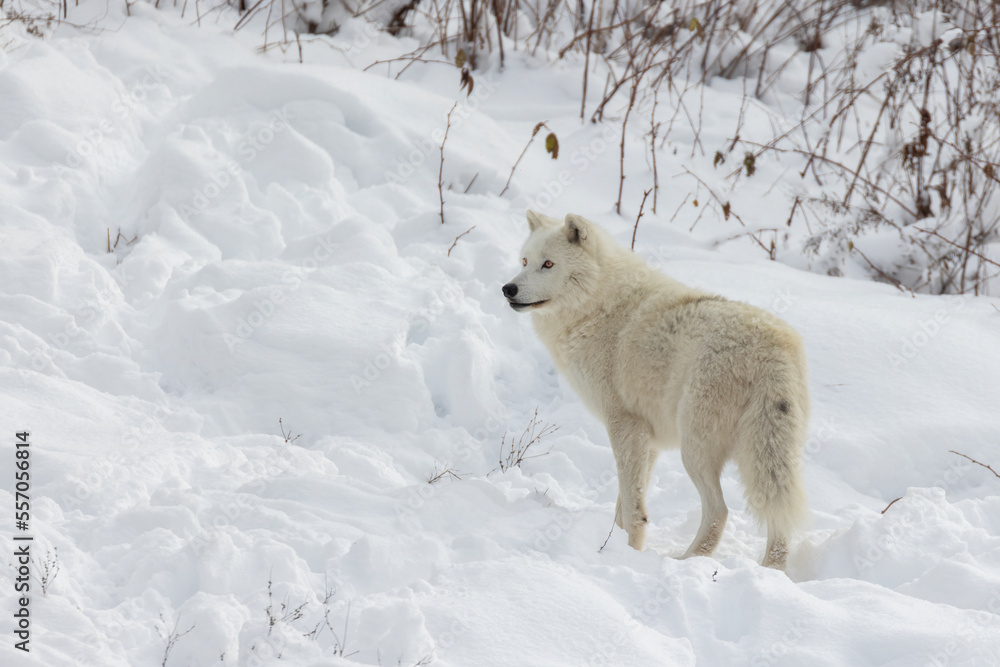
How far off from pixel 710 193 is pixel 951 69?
17.4 ft

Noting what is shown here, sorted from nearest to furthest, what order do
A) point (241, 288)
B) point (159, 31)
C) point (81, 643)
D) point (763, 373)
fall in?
point (81, 643) < point (763, 373) < point (241, 288) < point (159, 31)

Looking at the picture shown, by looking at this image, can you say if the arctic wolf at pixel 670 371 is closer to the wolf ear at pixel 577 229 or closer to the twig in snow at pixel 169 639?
the wolf ear at pixel 577 229

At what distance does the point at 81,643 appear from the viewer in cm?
231

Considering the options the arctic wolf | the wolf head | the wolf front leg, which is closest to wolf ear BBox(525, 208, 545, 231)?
the arctic wolf

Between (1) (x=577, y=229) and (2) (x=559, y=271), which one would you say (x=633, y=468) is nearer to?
(2) (x=559, y=271)

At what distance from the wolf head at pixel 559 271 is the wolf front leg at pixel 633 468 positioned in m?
0.79

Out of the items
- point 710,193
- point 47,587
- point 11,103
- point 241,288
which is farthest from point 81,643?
point 710,193

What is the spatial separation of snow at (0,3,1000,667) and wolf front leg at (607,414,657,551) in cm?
22

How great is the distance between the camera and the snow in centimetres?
270

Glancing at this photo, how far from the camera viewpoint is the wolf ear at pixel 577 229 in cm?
450

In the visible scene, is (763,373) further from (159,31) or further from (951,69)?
(951,69)

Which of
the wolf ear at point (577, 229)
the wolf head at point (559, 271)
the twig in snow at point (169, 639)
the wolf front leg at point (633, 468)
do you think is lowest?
the wolf front leg at point (633, 468)

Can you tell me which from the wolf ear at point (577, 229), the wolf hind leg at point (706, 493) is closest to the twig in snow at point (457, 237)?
the wolf ear at point (577, 229)

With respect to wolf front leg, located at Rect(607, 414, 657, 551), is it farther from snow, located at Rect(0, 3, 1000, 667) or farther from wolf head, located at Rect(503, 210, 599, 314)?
wolf head, located at Rect(503, 210, 599, 314)
